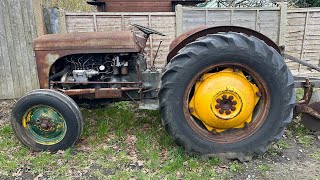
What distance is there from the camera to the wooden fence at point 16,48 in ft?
16.4

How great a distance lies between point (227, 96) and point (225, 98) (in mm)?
27

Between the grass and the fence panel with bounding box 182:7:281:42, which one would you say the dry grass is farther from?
the grass

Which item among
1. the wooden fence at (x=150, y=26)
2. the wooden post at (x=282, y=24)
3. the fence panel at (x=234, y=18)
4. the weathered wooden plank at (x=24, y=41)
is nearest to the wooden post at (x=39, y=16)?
the wooden fence at (x=150, y=26)

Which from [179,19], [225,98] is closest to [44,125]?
[225,98]

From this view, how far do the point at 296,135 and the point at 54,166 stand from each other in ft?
8.96

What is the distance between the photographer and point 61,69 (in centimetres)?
339

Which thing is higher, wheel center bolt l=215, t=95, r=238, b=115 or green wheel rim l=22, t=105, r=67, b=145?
wheel center bolt l=215, t=95, r=238, b=115

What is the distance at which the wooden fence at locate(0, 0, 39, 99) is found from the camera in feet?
16.4

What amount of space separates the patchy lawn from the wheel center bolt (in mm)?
480

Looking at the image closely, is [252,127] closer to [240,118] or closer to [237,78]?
[240,118]

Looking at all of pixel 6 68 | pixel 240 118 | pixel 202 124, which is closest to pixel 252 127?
pixel 240 118

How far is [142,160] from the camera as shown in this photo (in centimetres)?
295

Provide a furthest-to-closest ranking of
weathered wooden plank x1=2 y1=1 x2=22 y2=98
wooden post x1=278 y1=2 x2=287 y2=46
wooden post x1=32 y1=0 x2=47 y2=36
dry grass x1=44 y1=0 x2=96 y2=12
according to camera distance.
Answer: wooden post x1=278 y1=2 x2=287 y2=46 → dry grass x1=44 y1=0 x2=96 y2=12 → wooden post x1=32 y1=0 x2=47 y2=36 → weathered wooden plank x1=2 y1=1 x2=22 y2=98

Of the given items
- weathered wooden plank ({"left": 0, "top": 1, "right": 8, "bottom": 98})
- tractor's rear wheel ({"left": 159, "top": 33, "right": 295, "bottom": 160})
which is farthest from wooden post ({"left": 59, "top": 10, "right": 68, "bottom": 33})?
tractor's rear wheel ({"left": 159, "top": 33, "right": 295, "bottom": 160})
